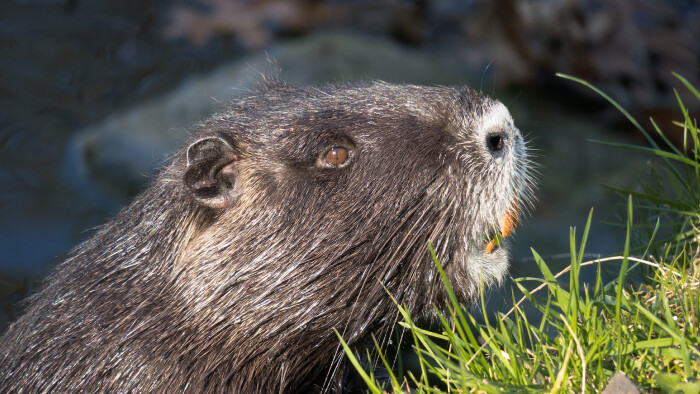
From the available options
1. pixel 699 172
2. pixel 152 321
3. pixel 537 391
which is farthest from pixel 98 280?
pixel 699 172

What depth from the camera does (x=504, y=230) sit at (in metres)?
3.37

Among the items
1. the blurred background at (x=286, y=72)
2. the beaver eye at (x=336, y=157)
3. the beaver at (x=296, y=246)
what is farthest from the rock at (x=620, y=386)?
the blurred background at (x=286, y=72)

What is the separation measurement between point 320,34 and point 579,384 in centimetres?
673

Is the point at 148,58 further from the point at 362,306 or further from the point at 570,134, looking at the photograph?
the point at 362,306

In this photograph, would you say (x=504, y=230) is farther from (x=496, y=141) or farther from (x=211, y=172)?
(x=211, y=172)

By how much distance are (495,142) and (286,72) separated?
434cm

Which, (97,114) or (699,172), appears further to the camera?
(97,114)

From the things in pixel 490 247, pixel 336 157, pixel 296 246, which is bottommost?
pixel 490 247

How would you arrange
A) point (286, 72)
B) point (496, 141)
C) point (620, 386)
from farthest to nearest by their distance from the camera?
1. point (286, 72)
2. point (496, 141)
3. point (620, 386)

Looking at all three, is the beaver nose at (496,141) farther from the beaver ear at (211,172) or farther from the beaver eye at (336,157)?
the beaver ear at (211,172)

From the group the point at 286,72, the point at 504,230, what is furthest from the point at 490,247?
the point at 286,72

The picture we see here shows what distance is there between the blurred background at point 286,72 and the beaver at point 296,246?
3470 millimetres

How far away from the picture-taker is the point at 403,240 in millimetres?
3266

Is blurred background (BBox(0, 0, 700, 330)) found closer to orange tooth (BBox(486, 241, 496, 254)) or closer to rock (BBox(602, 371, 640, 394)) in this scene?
orange tooth (BBox(486, 241, 496, 254))
